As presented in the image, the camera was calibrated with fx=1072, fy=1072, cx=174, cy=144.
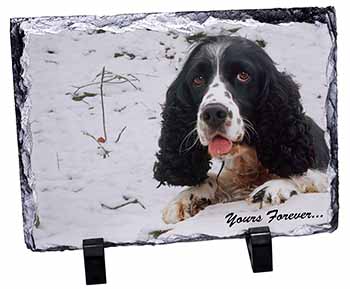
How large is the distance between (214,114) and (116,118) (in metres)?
0.19

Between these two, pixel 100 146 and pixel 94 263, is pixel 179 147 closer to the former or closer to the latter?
pixel 100 146

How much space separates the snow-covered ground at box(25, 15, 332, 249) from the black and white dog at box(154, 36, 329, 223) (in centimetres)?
2

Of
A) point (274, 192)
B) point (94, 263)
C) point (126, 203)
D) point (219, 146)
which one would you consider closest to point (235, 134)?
point (219, 146)

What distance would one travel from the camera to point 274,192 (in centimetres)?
215

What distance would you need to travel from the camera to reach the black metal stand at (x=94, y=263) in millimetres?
2125

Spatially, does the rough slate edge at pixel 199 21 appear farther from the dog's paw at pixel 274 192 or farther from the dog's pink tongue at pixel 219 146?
the dog's pink tongue at pixel 219 146

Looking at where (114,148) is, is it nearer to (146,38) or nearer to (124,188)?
(124,188)

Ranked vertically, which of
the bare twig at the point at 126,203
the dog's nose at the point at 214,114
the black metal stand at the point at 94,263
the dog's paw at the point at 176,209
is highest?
the dog's nose at the point at 214,114

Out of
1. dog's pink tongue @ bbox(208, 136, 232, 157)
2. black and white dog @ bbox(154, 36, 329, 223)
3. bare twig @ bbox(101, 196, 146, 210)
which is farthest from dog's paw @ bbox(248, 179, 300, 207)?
bare twig @ bbox(101, 196, 146, 210)

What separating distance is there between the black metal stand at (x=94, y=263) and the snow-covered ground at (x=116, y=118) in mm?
27

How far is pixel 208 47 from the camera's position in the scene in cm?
207

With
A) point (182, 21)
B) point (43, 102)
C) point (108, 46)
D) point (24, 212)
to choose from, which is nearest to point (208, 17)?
point (182, 21)

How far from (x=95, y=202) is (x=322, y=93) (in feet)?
1.63

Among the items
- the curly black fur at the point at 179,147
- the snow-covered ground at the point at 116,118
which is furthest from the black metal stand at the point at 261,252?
the curly black fur at the point at 179,147
